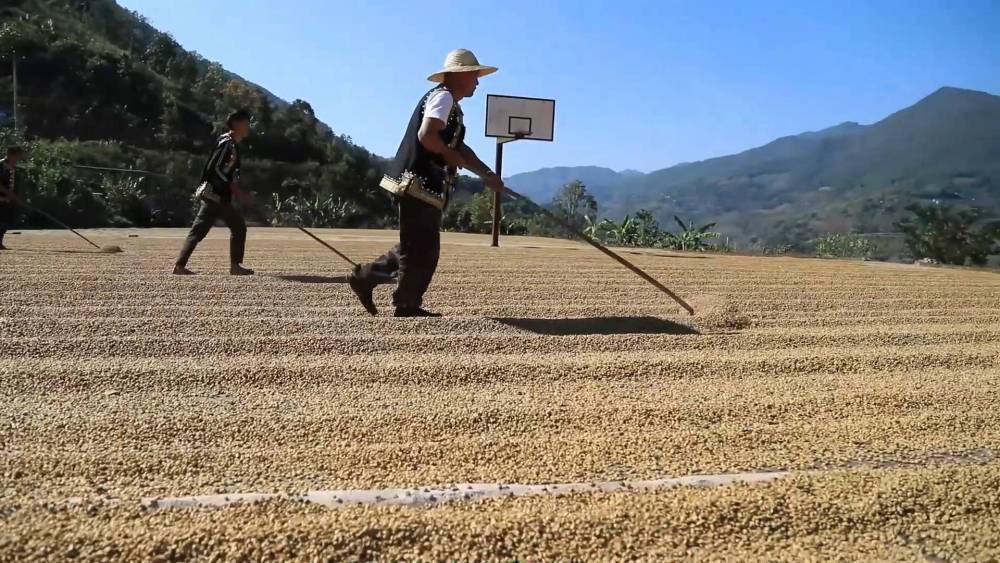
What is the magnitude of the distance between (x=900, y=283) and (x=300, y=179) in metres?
28.6

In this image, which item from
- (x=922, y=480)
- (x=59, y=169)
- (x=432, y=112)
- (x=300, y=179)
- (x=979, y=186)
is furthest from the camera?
(x=979, y=186)

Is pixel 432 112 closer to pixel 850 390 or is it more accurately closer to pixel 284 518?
pixel 850 390

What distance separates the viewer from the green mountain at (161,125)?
2718 centimetres

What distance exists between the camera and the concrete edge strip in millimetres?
2018

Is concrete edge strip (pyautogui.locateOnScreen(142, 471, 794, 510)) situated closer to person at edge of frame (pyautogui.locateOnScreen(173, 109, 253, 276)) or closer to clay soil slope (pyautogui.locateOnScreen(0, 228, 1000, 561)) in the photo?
clay soil slope (pyautogui.locateOnScreen(0, 228, 1000, 561))

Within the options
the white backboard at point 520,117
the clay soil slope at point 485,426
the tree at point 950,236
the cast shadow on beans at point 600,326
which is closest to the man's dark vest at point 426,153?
the clay soil slope at point 485,426

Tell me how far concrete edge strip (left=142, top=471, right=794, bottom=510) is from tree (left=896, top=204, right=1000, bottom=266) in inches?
550

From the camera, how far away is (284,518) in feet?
6.26

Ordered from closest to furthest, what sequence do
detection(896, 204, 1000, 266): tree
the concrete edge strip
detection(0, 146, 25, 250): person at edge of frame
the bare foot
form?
the concrete edge strip
the bare foot
detection(0, 146, 25, 250): person at edge of frame
detection(896, 204, 1000, 266): tree

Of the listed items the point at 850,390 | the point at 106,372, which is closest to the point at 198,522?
the point at 106,372

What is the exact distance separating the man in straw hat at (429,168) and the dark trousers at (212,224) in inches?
90.6

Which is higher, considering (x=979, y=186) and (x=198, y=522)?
(x=979, y=186)

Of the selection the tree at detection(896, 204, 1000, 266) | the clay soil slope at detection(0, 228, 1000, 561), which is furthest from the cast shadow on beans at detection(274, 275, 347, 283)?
the tree at detection(896, 204, 1000, 266)

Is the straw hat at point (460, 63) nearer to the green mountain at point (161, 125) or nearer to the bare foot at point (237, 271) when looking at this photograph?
the bare foot at point (237, 271)
